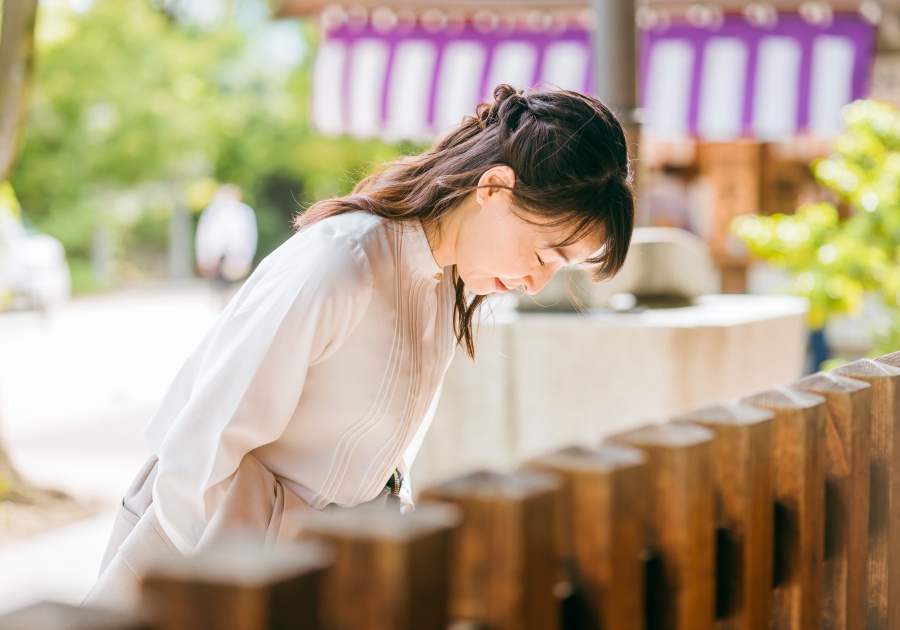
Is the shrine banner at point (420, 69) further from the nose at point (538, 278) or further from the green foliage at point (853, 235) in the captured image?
the nose at point (538, 278)

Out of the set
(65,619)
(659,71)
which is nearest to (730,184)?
(659,71)

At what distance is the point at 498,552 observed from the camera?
890 millimetres

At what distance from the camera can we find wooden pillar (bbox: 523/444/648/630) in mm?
989

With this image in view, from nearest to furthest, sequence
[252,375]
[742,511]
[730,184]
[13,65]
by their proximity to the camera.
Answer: [742,511]
[252,375]
[13,65]
[730,184]

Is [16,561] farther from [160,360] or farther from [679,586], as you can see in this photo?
[160,360]

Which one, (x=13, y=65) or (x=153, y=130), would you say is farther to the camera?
(x=153, y=130)

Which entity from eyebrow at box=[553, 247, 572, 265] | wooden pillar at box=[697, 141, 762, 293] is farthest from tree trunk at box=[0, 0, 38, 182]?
wooden pillar at box=[697, 141, 762, 293]

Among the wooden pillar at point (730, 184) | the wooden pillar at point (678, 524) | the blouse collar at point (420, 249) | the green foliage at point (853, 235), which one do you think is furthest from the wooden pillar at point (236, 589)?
the wooden pillar at point (730, 184)

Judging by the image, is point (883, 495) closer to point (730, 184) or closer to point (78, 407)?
point (78, 407)

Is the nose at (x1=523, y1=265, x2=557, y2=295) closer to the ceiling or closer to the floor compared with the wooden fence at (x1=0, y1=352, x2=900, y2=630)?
closer to the ceiling

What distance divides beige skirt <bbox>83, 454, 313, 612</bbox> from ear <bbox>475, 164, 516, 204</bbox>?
62 cm

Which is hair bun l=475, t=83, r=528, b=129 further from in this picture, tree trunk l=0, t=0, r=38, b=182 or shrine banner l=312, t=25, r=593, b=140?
shrine banner l=312, t=25, r=593, b=140

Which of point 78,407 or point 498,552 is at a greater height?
point 498,552

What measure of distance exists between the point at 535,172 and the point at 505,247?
6.2 inches
